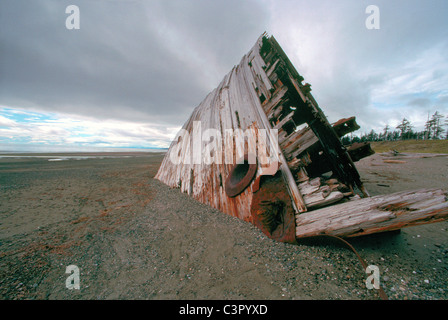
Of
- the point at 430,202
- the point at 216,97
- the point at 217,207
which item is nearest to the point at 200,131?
the point at 216,97

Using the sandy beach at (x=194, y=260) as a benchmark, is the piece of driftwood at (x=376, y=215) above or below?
above

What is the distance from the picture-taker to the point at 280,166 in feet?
10.2

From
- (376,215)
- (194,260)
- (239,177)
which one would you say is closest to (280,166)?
(239,177)

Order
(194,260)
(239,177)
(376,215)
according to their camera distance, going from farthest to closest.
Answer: (239,177) → (194,260) → (376,215)

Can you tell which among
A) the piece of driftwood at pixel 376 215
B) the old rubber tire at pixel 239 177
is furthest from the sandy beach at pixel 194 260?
the old rubber tire at pixel 239 177

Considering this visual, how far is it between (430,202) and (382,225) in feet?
1.68

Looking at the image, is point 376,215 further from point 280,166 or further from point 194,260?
point 194,260

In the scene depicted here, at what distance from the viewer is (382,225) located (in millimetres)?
2027

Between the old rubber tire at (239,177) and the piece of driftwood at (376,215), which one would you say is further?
the old rubber tire at (239,177)

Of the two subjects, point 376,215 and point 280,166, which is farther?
point 280,166

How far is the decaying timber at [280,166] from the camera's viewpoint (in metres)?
2.18

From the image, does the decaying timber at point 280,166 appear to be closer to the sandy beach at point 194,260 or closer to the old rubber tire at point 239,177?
the old rubber tire at point 239,177

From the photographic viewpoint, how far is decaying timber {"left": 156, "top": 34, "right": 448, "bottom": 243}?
218 centimetres

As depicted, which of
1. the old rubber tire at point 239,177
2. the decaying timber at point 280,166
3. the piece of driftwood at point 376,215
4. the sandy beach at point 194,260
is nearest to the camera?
the piece of driftwood at point 376,215
